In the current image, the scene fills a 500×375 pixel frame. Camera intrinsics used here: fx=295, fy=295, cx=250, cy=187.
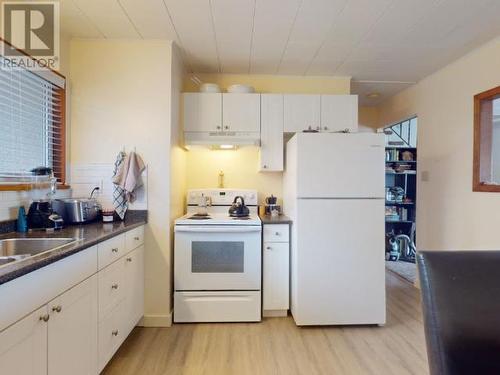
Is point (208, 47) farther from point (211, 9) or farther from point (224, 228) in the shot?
point (224, 228)

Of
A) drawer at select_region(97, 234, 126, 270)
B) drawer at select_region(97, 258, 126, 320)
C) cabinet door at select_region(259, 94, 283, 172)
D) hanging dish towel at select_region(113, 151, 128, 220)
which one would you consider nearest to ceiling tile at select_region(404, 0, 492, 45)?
cabinet door at select_region(259, 94, 283, 172)

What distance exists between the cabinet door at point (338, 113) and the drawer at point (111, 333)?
7.82ft

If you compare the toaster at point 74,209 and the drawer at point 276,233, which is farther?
the drawer at point 276,233

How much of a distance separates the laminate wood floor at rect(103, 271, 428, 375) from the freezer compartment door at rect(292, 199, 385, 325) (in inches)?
6.0

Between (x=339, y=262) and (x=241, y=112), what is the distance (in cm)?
166

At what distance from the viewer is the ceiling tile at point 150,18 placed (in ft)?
6.48

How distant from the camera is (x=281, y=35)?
2.37 m

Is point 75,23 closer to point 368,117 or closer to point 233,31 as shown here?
point 233,31

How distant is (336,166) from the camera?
8.07 feet

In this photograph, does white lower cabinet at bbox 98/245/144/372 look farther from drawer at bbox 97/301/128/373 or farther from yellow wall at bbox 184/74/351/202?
yellow wall at bbox 184/74/351/202

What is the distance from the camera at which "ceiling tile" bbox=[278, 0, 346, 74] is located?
199cm

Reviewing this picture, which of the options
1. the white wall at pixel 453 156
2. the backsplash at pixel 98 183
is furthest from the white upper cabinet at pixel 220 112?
the white wall at pixel 453 156

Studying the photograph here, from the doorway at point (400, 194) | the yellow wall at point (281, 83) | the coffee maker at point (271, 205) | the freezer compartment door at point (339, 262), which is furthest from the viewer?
the doorway at point (400, 194)

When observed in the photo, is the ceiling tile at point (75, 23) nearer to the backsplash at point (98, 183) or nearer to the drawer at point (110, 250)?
the backsplash at point (98, 183)
